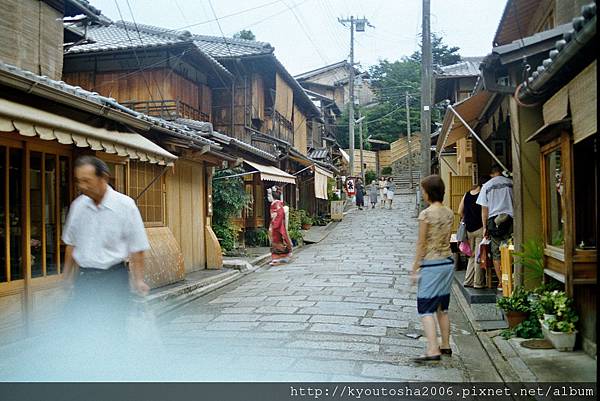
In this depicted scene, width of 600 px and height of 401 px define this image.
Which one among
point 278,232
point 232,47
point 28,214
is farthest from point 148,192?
point 232,47

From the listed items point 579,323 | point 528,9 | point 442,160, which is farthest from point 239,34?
point 579,323

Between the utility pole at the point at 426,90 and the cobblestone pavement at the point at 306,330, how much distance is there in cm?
662

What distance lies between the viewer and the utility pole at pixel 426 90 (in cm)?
1909

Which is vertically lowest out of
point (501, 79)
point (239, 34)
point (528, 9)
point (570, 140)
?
point (570, 140)

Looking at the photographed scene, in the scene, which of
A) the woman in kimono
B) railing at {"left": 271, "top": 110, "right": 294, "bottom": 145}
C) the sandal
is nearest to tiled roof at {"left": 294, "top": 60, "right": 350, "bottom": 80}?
railing at {"left": 271, "top": 110, "right": 294, "bottom": 145}

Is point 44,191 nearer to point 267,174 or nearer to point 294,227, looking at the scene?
point 267,174

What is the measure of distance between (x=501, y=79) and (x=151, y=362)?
6095 mm

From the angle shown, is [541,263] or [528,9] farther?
[528,9]

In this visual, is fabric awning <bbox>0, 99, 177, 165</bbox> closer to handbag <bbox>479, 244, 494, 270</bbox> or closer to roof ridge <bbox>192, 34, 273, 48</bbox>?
handbag <bbox>479, 244, 494, 270</bbox>

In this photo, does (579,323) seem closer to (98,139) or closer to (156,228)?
(98,139)

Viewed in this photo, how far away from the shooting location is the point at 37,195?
7406 mm

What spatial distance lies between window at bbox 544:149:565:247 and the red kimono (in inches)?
340

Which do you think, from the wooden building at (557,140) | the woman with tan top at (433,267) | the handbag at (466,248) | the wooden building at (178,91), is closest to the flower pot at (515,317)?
the wooden building at (557,140)

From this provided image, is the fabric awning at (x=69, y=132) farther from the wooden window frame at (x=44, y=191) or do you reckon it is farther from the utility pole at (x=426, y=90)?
the utility pole at (x=426, y=90)
